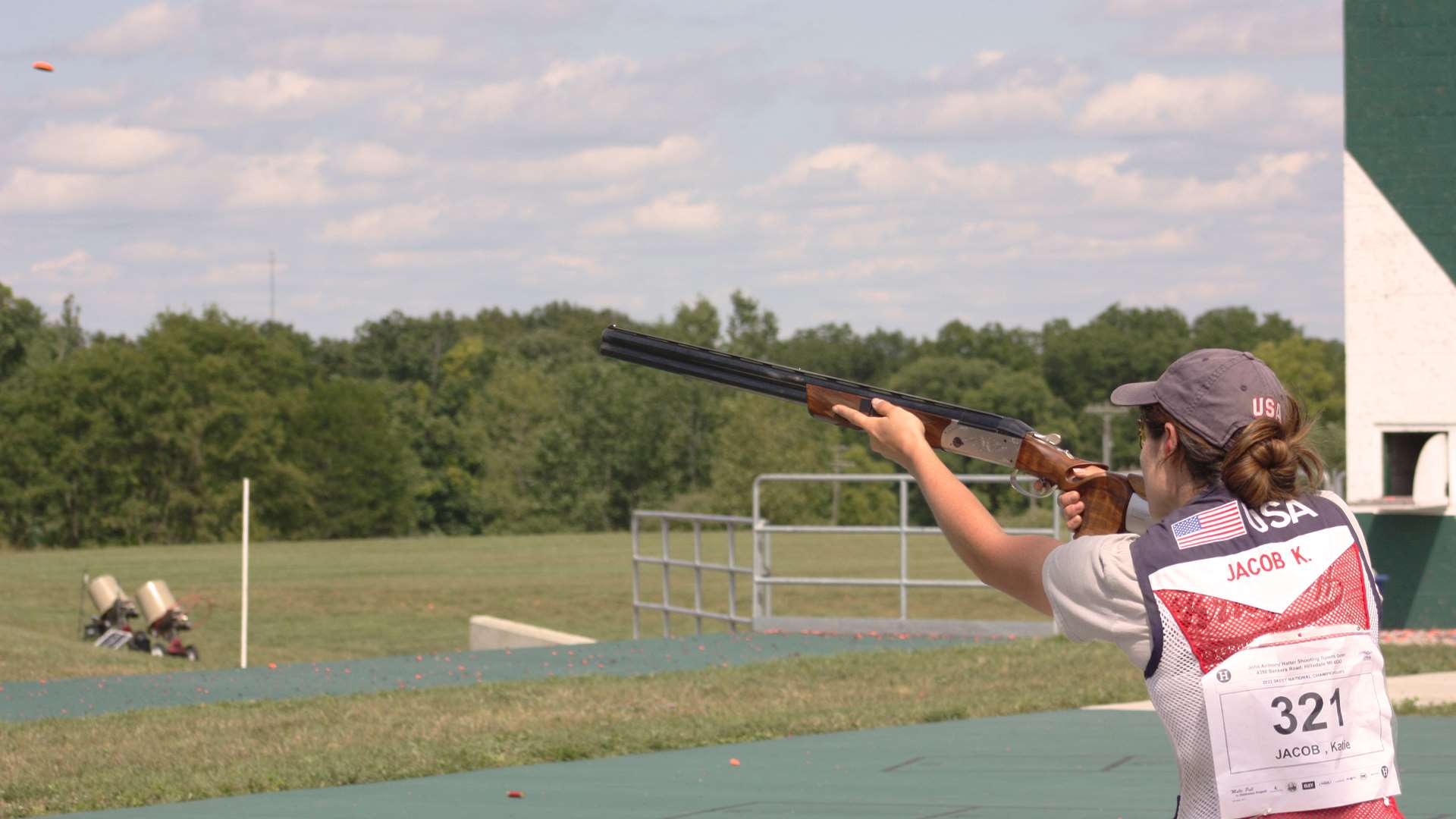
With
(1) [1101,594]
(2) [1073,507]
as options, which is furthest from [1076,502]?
(1) [1101,594]

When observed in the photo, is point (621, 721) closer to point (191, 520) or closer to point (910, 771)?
point (910, 771)

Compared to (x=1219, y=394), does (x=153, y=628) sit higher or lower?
lower

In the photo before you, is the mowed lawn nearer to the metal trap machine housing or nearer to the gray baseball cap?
the metal trap machine housing

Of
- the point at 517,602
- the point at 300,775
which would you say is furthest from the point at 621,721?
the point at 517,602

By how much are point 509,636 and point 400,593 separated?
50.2 feet

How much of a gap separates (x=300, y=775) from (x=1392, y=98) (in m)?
11.0

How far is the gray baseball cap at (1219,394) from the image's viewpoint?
2578 millimetres

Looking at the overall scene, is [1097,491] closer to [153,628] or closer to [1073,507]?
[1073,507]

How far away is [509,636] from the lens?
18.1m

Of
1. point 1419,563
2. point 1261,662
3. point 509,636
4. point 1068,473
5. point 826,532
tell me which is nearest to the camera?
point 1261,662

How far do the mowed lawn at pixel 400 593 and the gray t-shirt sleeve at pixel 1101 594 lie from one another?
13069mm

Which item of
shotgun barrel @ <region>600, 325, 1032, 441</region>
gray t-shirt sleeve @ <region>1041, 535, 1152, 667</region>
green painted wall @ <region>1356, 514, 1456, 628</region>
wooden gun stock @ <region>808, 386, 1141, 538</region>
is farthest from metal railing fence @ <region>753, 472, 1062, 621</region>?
gray t-shirt sleeve @ <region>1041, 535, 1152, 667</region>

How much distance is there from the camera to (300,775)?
8.02 meters

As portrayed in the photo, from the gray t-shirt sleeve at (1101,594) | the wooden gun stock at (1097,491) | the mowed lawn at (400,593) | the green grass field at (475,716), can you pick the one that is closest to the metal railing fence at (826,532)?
the green grass field at (475,716)
